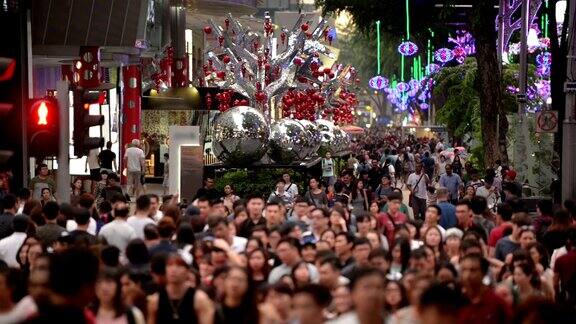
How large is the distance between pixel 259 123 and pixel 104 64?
501 inches

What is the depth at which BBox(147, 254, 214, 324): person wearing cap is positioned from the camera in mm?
11109

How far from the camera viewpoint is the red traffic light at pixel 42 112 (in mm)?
15312

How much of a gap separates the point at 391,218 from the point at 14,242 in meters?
5.08

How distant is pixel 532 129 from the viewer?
33.2 meters

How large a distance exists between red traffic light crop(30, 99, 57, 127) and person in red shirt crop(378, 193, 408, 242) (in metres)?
4.57

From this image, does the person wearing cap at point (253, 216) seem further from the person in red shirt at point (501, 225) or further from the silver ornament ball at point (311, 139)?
the silver ornament ball at point (311, 139)

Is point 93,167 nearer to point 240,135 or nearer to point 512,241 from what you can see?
point 240,135

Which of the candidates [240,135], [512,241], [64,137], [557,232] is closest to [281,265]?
[64,137]

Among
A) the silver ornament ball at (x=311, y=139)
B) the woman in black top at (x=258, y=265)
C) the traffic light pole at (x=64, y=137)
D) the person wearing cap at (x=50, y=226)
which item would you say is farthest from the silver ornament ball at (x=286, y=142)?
the woman in black top at (x=258, y=265)

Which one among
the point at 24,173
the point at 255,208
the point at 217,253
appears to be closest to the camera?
the point at 217,253

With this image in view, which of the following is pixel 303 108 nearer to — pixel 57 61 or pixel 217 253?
pixel 57 61

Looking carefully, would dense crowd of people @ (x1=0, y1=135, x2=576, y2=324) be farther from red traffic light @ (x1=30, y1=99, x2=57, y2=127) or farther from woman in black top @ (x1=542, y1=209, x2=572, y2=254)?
red traffic light @ (x1=30, y1=99, x2=57, y2=127)

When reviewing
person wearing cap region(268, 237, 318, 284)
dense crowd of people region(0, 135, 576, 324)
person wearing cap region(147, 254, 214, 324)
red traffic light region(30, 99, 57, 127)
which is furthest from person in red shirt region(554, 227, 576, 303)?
red traffic light region(30, 99, 57, 127)

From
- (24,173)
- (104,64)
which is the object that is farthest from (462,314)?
(104,64)
